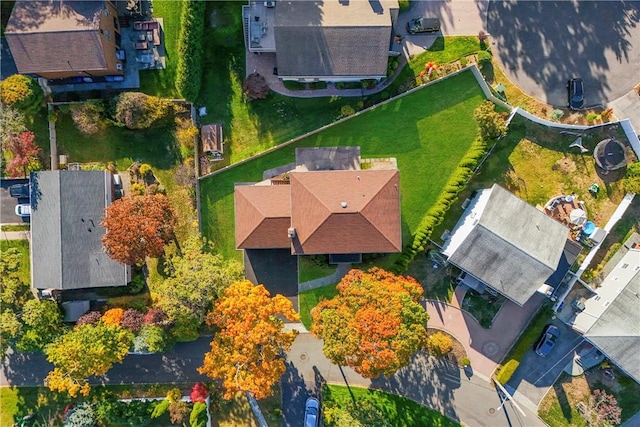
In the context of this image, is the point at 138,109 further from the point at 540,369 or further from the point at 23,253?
the point at 540,369

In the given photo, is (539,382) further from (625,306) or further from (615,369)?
(625,306)

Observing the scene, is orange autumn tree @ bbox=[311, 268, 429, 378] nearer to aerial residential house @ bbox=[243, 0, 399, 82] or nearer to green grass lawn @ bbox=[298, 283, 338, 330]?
green grass lawn @ bbox=[298, 283, 338, 330]

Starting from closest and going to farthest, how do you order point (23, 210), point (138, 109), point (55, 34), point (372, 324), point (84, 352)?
point (372, 324) < point (84, 352) < point (55, 34) < point (138, 109) < point (23, 210)

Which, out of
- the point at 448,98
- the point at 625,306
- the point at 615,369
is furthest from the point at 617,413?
the point at 448,98

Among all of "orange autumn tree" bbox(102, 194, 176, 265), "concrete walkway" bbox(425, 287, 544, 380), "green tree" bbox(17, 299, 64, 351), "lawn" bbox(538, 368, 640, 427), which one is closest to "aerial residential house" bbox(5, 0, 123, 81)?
"orange autumn tree" bbox(102, 194, 176, 265)

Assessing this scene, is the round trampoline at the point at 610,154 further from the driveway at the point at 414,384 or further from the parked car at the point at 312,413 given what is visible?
the parked car at the point at 312,413

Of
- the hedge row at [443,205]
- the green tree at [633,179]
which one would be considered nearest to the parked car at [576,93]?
the green tree at [633,179]

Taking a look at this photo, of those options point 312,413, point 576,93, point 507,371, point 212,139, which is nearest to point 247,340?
point 312,413
